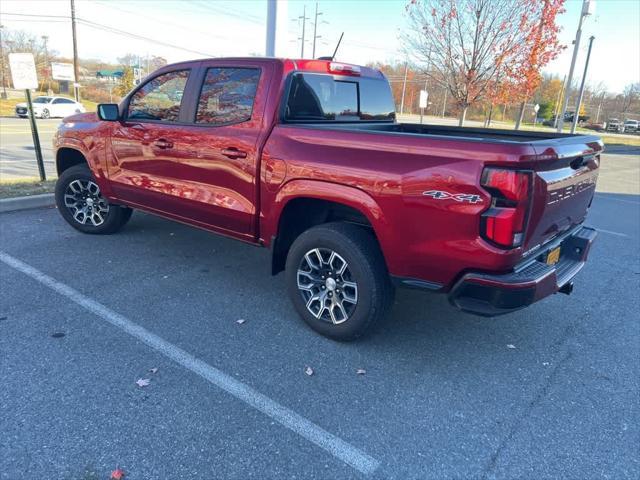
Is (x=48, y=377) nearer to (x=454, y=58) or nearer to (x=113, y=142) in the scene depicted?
(x=113, y=142)

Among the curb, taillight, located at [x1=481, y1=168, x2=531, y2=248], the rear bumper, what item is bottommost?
the curb

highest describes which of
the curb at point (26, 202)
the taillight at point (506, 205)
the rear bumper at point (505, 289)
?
the taillight at point (506, 205)

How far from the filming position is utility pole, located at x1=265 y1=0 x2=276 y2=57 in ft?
25.0

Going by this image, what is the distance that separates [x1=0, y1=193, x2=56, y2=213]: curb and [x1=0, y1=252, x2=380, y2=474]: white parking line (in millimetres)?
2949

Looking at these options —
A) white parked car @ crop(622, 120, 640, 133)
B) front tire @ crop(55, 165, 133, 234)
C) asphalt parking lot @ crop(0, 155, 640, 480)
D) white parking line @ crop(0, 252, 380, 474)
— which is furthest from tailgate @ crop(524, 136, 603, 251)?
white parked car @ crop(622, 120, 640, 133)

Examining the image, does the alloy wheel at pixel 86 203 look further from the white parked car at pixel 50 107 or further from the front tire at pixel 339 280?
the white parked car at pixel 50 107

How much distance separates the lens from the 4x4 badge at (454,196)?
2529mm

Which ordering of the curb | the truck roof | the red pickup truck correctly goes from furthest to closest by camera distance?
the curb, the truck roof, the red pickup truck

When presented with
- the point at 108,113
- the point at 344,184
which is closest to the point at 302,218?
the point at 344,184

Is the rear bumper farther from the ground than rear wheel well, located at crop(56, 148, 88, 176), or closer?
closer

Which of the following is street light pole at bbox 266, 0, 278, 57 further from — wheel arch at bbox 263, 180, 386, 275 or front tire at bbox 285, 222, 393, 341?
front tire at bbox 285, 222, 393, 341

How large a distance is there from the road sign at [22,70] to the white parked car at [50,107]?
76.4 feet

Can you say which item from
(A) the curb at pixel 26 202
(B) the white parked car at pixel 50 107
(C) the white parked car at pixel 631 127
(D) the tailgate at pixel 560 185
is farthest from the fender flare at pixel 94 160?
(C) the white parked car at pixel 631 127

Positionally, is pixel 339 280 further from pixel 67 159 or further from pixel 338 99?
pixel 67 159
